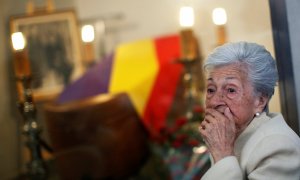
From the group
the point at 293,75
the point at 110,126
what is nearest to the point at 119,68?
the point at 110,126

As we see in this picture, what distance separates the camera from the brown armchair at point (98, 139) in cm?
208

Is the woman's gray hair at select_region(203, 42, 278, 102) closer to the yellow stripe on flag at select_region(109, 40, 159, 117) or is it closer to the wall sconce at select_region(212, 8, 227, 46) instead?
the wall sconce at select_region(212, 8, 227, 46)

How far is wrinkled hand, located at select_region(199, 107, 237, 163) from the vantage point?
0.86 m

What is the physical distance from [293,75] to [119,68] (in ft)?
4.61

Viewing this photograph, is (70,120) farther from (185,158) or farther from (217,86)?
(217,86)

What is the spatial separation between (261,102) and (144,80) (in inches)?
56.2

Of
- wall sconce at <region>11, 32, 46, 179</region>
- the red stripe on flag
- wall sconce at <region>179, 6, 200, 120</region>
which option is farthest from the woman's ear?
the red stripe on flag

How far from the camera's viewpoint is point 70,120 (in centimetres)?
208

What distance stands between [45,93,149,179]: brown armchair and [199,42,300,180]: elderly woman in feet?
4.08

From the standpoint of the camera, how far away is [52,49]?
248 cm

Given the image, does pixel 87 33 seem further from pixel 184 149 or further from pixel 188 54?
pixel 184 149

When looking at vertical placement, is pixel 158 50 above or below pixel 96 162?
above

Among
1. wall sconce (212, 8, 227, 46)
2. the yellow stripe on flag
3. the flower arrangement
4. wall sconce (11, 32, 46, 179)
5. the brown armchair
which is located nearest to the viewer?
wall sconce (11, 32, 46, 179)

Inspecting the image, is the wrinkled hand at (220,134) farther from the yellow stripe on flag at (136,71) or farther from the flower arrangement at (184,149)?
the yellow stripe on flag at (136,71)
